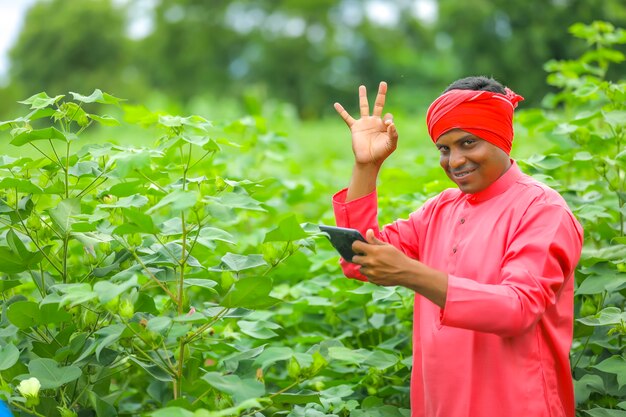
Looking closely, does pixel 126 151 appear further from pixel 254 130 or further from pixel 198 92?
pixel 198 92

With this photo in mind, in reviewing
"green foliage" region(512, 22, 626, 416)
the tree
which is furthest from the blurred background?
"green foliage" region(512, 22, 626, 416)

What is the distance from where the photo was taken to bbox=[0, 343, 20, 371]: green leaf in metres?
2.18

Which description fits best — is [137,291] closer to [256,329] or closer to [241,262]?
[241,262]

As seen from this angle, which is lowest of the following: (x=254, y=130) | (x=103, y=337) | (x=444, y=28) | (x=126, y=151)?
(x=103, y=337)

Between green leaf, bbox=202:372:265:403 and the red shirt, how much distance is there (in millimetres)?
455

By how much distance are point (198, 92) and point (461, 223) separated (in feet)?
134

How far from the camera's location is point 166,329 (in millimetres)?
2205

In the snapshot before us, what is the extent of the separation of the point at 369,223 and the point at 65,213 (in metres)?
0.81

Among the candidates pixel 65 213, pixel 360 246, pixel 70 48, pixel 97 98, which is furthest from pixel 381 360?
pixel 70 48

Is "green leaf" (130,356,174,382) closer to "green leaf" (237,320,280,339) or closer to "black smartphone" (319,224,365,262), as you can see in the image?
"green leaf" (237,320,280,339)

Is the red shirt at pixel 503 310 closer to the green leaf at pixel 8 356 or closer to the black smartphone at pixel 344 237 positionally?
the black smartphone at pixel 344 237

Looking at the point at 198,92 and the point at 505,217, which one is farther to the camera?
the point at 198,92

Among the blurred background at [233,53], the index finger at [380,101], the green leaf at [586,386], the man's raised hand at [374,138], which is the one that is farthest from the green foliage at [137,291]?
the blurred background at [233,53]

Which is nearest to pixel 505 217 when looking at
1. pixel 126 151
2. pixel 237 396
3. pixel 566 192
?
pixel 237 396
